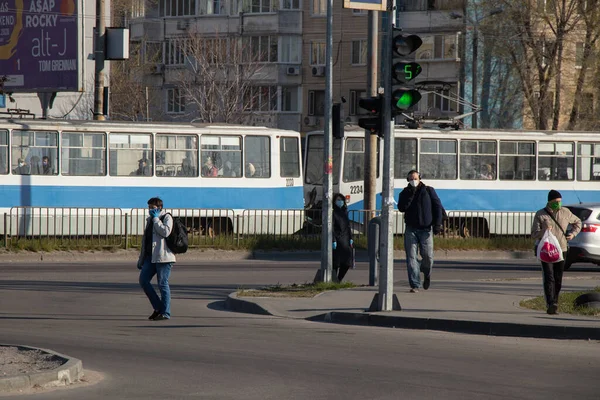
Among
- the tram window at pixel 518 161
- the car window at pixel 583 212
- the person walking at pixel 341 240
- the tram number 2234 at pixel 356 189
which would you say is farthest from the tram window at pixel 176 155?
the person walking at pixel 341 240

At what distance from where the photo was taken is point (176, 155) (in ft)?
102

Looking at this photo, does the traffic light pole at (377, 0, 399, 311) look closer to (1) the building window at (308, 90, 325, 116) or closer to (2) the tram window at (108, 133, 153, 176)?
(2) the tram window at (108, 133, 153, 176)

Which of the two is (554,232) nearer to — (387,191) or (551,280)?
(551,280)

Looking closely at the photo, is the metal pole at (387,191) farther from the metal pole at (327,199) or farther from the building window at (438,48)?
the building window at (438,48)

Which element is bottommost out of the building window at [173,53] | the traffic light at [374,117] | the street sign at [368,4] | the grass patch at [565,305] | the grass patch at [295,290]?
the grass patch at [295,290]

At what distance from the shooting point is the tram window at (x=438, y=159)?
33938 mm

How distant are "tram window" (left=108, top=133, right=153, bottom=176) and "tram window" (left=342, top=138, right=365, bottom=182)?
6.31 meters

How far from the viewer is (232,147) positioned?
31.8 meters

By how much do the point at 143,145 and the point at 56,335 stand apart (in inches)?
726

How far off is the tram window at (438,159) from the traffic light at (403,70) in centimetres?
2004

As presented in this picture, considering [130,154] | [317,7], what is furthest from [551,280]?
[317,7]

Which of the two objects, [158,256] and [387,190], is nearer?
[387,190]

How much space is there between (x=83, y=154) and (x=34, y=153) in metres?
1.29

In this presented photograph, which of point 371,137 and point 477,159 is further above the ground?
point 371,137
